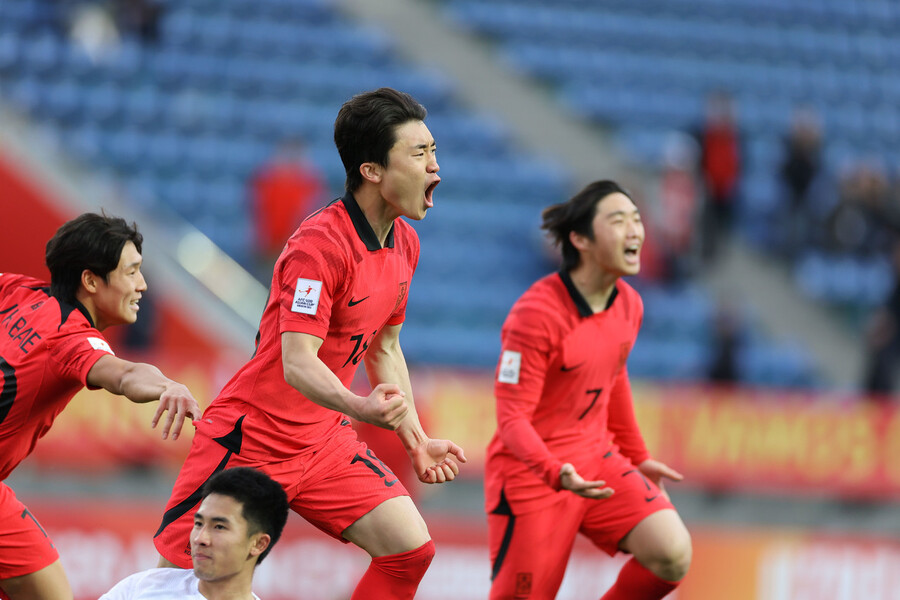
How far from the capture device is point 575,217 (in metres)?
5.88

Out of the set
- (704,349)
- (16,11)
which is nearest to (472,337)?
(704,349)

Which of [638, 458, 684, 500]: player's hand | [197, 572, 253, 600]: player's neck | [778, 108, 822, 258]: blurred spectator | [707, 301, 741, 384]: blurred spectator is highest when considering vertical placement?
[778, 108, 822, 258]: blurred spectator

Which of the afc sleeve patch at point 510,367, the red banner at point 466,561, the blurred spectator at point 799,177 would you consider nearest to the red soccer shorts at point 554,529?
the afc sleeve patch at point 510,367

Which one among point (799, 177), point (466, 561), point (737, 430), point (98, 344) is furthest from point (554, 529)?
point (799, 177)

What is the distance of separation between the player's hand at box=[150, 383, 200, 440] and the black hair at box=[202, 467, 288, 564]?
0.30 m

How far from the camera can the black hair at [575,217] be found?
5.86 m

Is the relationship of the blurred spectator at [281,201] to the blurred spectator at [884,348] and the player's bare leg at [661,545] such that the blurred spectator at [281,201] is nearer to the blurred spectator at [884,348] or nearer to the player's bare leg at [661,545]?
the blurred spectator at [884,348]

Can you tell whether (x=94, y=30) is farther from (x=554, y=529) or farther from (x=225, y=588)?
(x=225, y=588)

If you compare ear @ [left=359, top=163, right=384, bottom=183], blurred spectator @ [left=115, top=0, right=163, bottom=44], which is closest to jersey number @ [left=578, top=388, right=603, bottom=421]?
ear @ [left=359, top=163, right=384, bottom=183]

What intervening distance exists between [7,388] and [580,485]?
2.26m

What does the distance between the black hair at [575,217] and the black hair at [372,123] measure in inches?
57.5

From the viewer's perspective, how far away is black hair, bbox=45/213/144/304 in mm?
4773

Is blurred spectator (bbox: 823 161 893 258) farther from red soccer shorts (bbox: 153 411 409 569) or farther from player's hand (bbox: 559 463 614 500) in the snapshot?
red soccer shorts (bbox: 153 411 409 569)

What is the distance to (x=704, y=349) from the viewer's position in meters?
13.2
